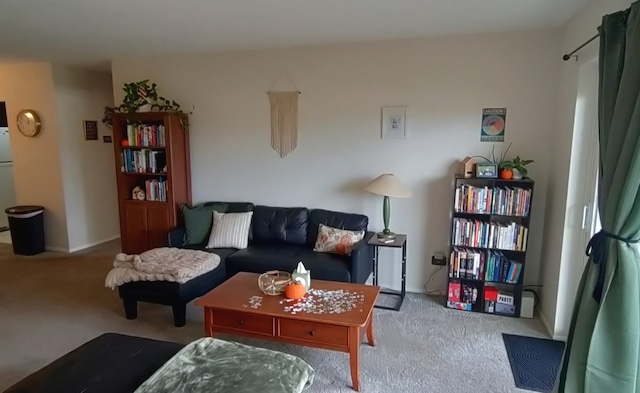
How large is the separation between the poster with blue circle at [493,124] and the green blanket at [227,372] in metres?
2.65

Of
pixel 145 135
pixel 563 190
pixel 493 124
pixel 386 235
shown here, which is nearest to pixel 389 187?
pixel 386 235

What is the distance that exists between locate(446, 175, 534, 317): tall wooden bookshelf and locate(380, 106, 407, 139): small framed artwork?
2.28ft

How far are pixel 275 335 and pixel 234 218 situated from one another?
5.84ft

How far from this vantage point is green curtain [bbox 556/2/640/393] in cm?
172

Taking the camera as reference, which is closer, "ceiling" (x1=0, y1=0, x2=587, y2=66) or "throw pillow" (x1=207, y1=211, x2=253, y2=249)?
"ceiling" (x1=0, y1=0, x2=587, y2=66)

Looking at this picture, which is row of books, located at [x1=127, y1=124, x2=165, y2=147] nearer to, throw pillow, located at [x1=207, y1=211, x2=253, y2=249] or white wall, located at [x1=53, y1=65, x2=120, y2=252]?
throw pillow, located at [x1=207, y1=211, x2=253, y2=249]

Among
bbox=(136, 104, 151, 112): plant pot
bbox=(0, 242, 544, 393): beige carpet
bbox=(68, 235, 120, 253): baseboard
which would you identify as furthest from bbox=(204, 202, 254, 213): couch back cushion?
bbox=(68, 235, 120, 253): baseboard

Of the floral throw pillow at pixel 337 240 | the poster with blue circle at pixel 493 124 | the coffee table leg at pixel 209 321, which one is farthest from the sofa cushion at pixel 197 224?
the poster with blue circle at pixel 493 124

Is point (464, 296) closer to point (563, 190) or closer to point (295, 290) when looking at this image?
point (563, 190)

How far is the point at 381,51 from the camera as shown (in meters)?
3.69

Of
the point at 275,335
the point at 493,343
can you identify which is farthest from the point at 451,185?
the point at 275,335

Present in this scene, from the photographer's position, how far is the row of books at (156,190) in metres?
4.32

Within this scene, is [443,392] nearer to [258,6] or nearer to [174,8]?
[258,6]

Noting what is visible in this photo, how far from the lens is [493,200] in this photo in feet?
10.8
